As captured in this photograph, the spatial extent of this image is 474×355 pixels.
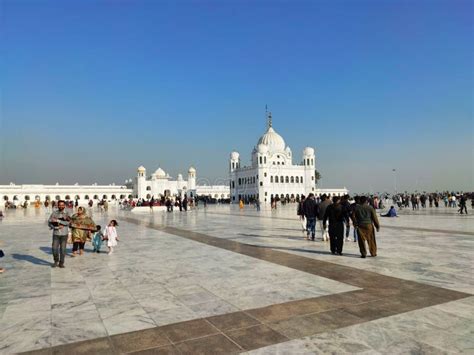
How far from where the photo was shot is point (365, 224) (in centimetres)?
784

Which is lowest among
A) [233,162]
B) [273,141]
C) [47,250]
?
[47,250]

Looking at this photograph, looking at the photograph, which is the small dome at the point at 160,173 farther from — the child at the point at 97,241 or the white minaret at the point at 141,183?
the child at the point at 97,241

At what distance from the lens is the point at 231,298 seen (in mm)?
4887

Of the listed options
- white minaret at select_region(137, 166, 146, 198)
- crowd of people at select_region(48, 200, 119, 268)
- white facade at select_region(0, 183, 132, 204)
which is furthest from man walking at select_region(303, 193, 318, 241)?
white minaret at select_region(137, 166, 146, 198)

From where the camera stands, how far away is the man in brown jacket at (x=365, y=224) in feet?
25.4

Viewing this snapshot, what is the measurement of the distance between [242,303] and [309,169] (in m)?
68.0

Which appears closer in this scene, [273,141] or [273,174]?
[273,174]

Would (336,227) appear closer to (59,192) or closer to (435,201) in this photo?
(435,201)

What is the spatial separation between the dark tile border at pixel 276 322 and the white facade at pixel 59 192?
8099 cm

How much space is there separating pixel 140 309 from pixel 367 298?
9.23 feet

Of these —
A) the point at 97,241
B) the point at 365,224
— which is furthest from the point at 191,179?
the point at 365,224

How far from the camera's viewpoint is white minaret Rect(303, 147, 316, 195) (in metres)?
70.6

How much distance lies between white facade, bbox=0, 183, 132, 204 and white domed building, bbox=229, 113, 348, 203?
110 ft

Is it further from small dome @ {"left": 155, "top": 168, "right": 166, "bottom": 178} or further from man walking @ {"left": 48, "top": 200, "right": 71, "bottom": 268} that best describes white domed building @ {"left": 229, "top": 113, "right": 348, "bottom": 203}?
man walking @ {"left": 48, "top": 200, "right": 71, "bottom": 268}
